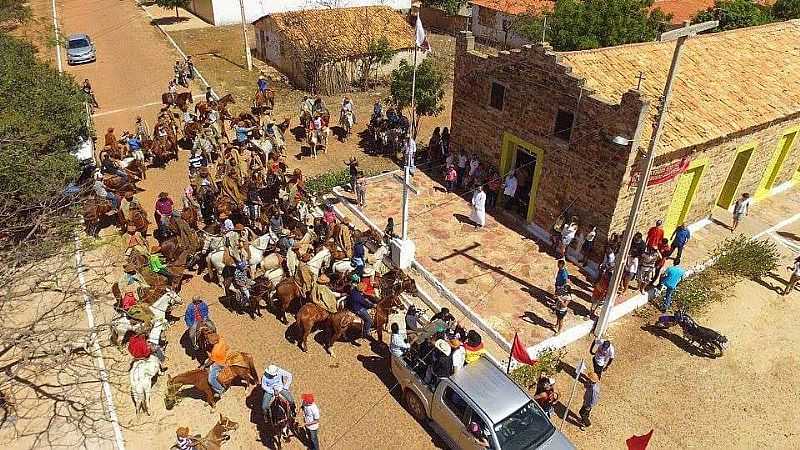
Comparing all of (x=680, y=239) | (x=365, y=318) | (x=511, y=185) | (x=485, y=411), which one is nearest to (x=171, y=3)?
(x=511, y=185)

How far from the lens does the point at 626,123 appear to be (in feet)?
43.5

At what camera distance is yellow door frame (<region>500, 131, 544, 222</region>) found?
16.1 meters

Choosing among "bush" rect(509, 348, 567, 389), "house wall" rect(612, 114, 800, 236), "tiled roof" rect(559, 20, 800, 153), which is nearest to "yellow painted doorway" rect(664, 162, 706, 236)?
"house wall" rect(612, 114, 800, 236)

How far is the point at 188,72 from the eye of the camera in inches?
1123

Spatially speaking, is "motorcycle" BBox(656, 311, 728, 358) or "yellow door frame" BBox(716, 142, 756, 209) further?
"yellow door frame" BBox(716, 142, 756, 209)

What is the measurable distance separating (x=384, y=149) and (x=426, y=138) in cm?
297

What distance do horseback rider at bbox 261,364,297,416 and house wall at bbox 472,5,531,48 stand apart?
3352cm

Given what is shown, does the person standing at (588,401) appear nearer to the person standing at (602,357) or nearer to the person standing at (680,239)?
the person standing at (602,357)

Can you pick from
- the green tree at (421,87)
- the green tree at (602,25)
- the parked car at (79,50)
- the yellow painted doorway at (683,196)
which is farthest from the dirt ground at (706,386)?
the parked car at (79,50)

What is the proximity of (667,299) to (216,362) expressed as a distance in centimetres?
1103

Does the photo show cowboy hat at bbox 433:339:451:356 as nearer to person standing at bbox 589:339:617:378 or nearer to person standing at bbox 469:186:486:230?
person standing at bbox 589:339:617:378

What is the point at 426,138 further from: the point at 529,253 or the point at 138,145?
the point at 138,145

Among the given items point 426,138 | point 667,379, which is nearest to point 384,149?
point 426,138

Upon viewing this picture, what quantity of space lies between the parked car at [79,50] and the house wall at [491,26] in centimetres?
2603
